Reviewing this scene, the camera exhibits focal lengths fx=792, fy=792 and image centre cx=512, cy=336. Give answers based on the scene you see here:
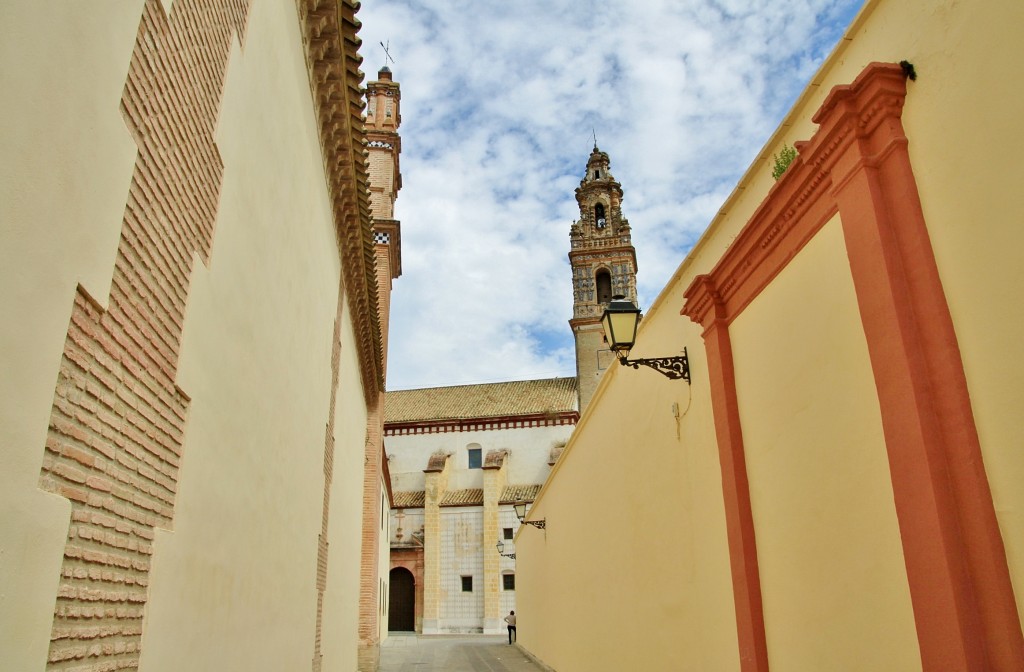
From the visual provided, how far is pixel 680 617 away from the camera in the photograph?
20.0 ft

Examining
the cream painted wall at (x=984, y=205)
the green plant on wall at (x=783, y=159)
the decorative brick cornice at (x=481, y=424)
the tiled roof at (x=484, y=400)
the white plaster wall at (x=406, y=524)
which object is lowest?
the cream painted wall at (x=984, y=205)

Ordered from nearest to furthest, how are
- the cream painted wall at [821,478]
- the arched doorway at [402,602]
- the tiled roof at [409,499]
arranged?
1. the cream painted wall at [821,478]
2. the arched doorway at [402,602]
3. the tiled roof at [409,499]

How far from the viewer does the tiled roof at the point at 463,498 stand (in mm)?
35406

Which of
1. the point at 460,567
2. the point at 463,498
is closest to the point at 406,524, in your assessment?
the point at 463,498

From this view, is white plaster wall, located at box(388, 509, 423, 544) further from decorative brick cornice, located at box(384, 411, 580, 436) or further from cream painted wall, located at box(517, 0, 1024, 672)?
cream painted wall, located at box(517, 0, 1024, 672)

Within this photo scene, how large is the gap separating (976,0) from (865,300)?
120cm

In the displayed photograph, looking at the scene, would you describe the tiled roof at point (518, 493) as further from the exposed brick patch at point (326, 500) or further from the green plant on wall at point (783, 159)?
the green plant on wall at point (783, 159)

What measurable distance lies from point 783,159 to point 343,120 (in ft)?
13.1

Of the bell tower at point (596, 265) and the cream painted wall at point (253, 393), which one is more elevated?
the bell tower at point (596, 265)

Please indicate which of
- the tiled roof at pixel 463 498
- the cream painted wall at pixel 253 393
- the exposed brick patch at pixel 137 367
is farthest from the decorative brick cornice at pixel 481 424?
the exposed brick patch at pixel 137 367

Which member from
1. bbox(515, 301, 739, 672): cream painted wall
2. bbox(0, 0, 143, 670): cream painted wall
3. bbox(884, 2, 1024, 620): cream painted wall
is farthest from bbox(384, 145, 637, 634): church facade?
bbox(0, 0, 143, 670): cream painted wall

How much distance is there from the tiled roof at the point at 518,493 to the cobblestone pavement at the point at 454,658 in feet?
32.2

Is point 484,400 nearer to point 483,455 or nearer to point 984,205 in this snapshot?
point 483,455

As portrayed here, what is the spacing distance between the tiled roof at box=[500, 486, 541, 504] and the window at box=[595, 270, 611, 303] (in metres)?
10.3
